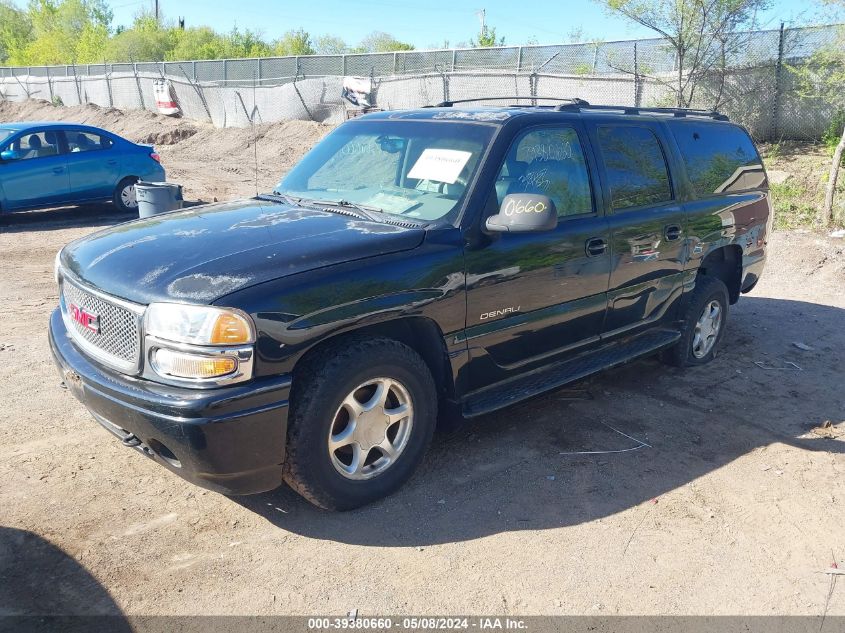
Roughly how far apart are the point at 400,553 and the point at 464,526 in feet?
1.27

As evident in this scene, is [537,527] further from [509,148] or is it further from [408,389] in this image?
[509,148]

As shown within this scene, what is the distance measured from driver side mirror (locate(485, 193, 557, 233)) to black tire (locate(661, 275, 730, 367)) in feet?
7.66

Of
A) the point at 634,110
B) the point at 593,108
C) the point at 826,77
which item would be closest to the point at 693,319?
the point at 634,110

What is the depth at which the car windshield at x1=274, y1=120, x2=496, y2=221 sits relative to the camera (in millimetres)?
4020

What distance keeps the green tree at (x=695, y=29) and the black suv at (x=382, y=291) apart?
35.8ft

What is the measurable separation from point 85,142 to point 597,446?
35.3 ft

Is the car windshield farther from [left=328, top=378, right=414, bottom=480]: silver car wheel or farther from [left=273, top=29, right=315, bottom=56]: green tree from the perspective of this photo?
[left=273, top=29, right=315, bottom=56]: green tree

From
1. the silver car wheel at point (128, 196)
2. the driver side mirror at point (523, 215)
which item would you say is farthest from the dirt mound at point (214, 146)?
the driver side mirror at point (523, 215)

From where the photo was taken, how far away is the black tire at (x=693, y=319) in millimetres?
5605

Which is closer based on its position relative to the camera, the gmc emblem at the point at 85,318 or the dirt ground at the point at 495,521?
the dirt ground at the point at 495,521

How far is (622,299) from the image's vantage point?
189 inches

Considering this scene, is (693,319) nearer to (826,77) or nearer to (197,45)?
(826,77)

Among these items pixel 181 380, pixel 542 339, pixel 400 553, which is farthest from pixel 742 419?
pixel 181 380

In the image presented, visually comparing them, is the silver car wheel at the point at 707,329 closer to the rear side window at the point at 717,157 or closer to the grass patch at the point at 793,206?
the rear side window at the point at 717,157
